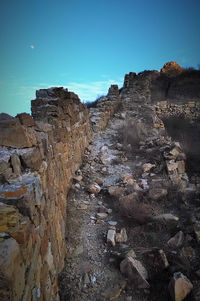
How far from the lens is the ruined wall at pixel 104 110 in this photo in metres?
8.18

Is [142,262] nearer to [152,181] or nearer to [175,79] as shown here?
[152,181]

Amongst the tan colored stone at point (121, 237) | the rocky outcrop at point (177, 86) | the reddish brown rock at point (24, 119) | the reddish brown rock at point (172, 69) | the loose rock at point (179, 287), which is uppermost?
the reddish brown rock at point (172, 69)

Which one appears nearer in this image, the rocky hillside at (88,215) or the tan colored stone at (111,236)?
the rocky hillside at (88,215)

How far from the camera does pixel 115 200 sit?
3988 millimetres

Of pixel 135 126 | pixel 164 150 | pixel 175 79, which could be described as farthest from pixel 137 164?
pixel 175 79

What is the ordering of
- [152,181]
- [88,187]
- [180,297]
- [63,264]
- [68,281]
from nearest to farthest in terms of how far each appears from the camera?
1. [180,297]
2. [68,281]
3. [63,264]
4. [88,187]
5. [152,181]

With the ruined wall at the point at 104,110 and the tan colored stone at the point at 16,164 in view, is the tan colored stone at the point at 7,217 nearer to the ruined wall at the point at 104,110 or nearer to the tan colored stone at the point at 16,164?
the tan colored stone at the point at 16,164

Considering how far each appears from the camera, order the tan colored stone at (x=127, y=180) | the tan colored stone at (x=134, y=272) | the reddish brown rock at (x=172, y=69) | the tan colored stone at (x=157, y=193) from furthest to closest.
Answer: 1. the reddish brown rock at (x=172, y=69)
2. the tan colored stone at (x=127, y=180)
3. the tan colored stone at (x=157, y=193)
4. the tan colored stone at (x=134, y=272)

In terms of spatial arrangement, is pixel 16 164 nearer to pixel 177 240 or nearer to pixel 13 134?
pixel 13 134

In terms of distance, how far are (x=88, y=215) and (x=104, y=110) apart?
250 inches

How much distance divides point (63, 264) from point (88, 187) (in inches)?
76.4

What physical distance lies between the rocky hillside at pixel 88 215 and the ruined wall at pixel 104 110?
1480 millimetres

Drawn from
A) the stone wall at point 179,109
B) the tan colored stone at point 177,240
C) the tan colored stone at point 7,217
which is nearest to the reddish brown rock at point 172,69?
the stone wall at point 179,109

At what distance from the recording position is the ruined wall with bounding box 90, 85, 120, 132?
818cm
